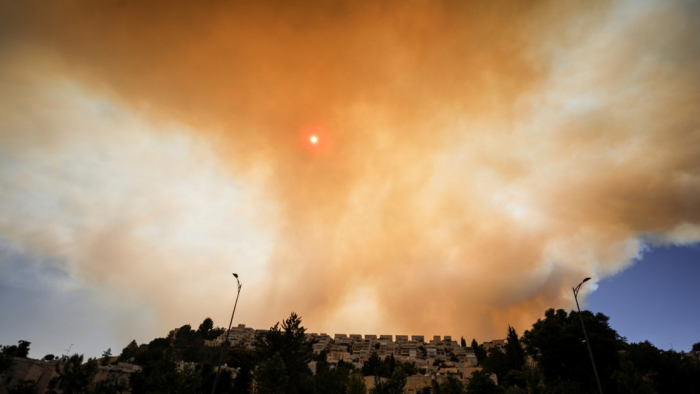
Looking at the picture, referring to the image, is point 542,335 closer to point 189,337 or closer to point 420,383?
point 420,383

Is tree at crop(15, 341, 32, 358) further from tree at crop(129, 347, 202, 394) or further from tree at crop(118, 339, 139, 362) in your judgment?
tree at crop(129, 347, 202, 394)

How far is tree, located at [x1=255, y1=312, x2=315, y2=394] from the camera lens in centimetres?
4947

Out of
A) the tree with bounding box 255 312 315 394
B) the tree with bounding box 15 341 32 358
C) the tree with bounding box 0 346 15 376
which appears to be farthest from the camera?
the tree with bounding box 15 341 32 358

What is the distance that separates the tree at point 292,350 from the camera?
4947 cm

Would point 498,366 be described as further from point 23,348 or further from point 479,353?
point 23,348

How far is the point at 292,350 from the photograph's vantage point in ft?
174

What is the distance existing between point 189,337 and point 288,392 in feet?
351

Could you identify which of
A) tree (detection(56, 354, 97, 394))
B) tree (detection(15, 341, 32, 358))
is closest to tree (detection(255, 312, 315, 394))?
tree (detection(56, 354, 97, 394))

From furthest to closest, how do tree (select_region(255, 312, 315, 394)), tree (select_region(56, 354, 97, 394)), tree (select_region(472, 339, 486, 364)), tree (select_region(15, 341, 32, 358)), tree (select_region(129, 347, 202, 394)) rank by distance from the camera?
1. tree (select_region(472, 339, 486, 364))
2. tree (select_region(15, 341, 32, 358))
3. tree (select_region(255, 312, 315, 394))
4. tree (select_region(56, 354, 97, 394))
5. tree (select_region(129, 347, 202, 394))

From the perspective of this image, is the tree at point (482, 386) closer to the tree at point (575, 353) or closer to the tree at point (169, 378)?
the tree at point (575, 353)

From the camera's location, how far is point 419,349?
137750 millimetres

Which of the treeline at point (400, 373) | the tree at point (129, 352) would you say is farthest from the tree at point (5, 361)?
the tree at point (129, 352)

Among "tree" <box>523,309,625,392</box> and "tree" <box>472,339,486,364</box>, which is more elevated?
"tree" <box>472,339,486,364</box>

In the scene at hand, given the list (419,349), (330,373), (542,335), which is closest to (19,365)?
(330,373)
